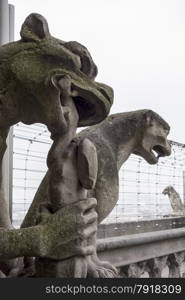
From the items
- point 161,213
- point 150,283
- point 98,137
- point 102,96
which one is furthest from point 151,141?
point 161,213

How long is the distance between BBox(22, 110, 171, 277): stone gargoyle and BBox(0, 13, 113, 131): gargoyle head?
150 millimetres

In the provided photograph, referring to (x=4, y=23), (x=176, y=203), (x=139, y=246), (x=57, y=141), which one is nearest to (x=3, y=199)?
(x=57, y=141)

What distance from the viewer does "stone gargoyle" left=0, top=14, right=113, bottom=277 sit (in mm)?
1014

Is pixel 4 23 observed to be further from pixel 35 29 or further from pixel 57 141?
pixel 57 141

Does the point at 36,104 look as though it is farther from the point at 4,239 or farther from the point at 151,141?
the point at 151,141

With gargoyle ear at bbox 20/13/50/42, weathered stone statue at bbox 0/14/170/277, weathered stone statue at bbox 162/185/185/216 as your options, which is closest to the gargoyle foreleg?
weathered stone statue at bbox 0/14/170/277

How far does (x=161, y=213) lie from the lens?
415cm

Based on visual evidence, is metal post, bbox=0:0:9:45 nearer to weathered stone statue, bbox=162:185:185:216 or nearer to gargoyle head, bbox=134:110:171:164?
gargoyle head, bbox=134:110:171:164

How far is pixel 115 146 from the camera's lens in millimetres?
1421

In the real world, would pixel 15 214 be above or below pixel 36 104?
below

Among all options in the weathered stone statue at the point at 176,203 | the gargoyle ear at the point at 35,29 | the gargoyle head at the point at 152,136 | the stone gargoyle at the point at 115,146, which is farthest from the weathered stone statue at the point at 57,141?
the weathered stone statue at the point at 176,203

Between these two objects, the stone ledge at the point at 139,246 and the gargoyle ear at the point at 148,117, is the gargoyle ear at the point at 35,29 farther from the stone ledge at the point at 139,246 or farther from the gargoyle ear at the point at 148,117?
the stone ledge at the point at 139,246

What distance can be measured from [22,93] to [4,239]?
0.38 m

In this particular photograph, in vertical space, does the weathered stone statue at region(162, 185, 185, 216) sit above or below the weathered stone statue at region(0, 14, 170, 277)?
below
